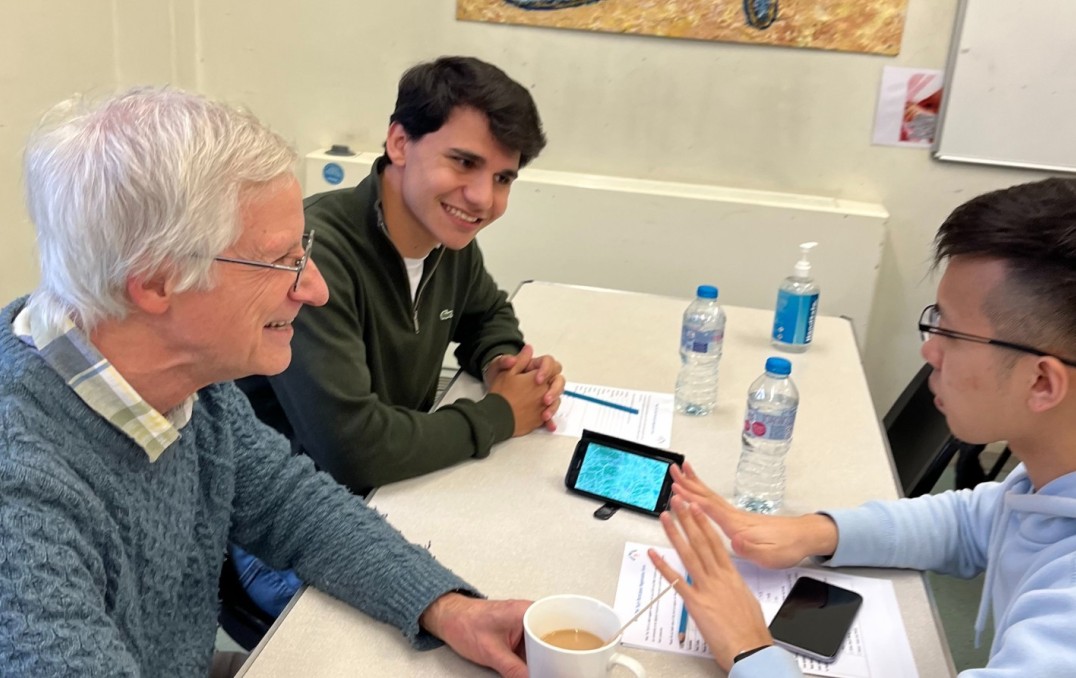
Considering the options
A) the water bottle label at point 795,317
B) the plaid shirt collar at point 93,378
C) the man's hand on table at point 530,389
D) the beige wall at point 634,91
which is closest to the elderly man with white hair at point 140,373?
the plaid shirt collar at point 93,378

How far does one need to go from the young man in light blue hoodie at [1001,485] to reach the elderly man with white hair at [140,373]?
0.27 metres

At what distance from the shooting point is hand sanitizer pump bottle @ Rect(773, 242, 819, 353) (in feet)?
6.40

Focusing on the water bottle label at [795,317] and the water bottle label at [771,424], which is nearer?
the water bottle label at [771,424]

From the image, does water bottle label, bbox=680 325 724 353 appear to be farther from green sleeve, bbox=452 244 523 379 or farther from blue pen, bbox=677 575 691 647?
blue pen, bbox=677 575 691 647

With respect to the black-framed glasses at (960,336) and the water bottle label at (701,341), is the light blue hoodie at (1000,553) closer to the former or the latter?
the black-framed glasses at (960,336)

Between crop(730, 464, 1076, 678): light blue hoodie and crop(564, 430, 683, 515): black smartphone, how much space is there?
25 centimetres

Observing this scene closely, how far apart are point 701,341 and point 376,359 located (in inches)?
24.5

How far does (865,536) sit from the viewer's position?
3.85 ft

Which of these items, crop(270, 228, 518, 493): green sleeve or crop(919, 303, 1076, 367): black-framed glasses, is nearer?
crop(919, 303, 1076, 367): black-framed glasses

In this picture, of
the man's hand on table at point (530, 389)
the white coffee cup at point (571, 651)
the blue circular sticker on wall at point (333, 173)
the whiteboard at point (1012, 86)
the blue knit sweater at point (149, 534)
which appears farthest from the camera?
the blue circular sticker on wall at point (333, 173)

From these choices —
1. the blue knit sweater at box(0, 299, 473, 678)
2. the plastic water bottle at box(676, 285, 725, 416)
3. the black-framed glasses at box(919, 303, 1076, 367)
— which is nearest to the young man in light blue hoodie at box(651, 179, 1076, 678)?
the black-framed glasses at box(919, 303, 1076, 367)

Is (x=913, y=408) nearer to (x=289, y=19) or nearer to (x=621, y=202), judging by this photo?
(x=621, y=202)

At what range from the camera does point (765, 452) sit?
4.50 feet

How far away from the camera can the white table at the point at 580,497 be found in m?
0.99
